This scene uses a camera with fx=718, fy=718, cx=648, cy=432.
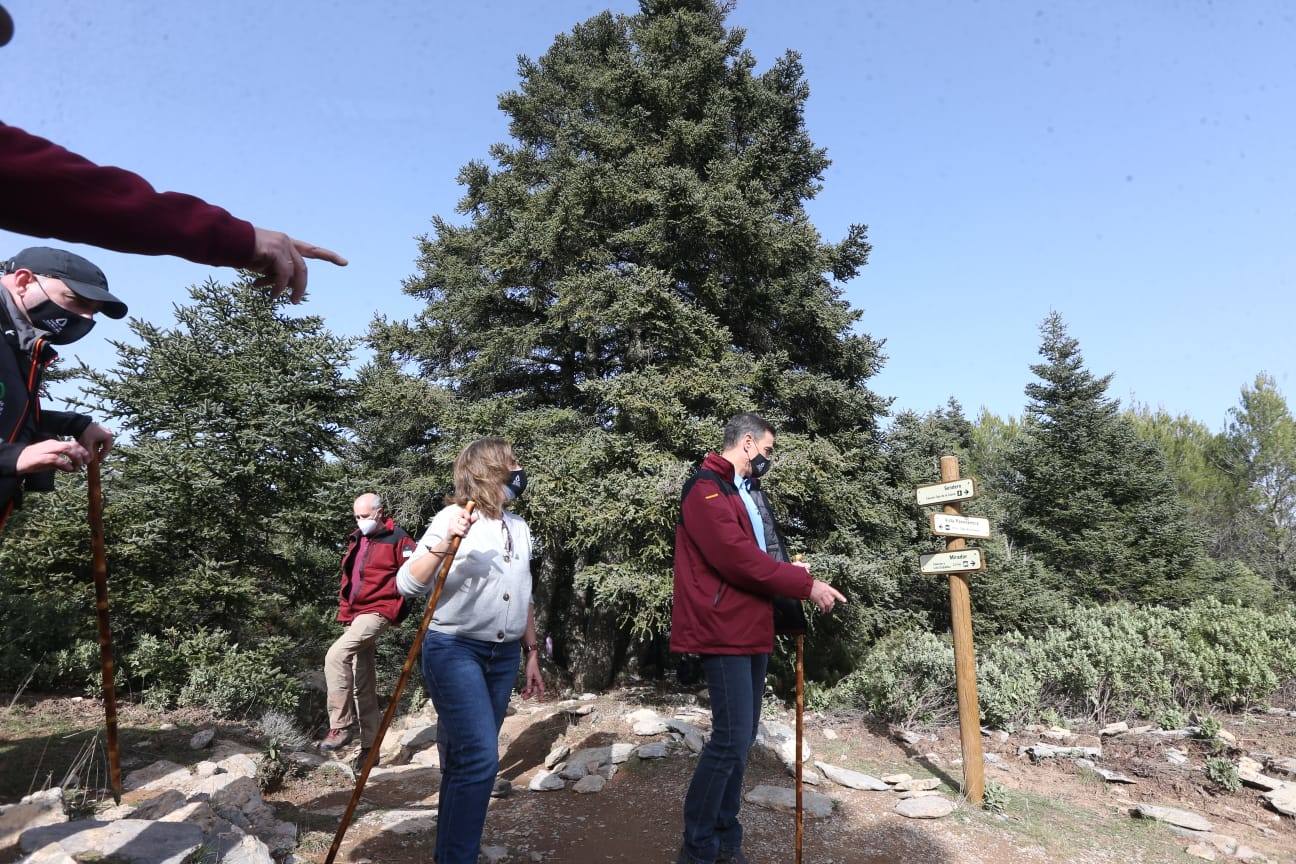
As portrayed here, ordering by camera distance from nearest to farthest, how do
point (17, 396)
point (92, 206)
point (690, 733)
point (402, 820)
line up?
point (92, 206) → point (17, 396) → point (402, 820) → point (690, 733)

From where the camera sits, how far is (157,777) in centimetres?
468

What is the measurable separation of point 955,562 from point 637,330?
21.0 feet

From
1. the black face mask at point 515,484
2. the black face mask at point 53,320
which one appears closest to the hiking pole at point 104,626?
the black face mask at point 53,320

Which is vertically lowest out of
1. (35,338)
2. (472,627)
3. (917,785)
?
(917,785)

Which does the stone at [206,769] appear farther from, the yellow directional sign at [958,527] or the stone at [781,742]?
the yellow directional sign at [958,527]

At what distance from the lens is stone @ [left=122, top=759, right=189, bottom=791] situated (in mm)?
4477

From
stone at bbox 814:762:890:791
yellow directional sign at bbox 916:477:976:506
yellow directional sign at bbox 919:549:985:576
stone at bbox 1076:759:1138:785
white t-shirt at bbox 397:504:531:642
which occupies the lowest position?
stone at bbox 1076:759:1138:785

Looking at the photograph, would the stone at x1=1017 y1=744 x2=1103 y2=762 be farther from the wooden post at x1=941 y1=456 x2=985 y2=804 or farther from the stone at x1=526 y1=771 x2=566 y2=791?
the stone at x1=526 y1=771 x2=566 y2=791

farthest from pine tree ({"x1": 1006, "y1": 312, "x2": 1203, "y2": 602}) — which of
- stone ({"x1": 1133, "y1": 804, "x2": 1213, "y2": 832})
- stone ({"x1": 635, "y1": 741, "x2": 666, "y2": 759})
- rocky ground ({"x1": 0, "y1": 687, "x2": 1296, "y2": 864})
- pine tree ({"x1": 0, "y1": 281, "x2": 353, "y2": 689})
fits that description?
pine tree ({"x1": 0, "y1": 281, "x2": 353, "y2": 689})

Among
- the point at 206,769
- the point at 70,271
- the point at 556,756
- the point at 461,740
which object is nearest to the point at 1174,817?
the point at 556,756

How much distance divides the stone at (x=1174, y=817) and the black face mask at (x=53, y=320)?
7018mm

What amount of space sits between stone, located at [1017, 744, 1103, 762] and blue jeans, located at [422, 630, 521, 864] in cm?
594

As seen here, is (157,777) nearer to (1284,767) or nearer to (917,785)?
(917,785)

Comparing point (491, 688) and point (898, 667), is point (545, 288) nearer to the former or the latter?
point (898, 667)
